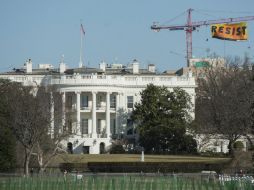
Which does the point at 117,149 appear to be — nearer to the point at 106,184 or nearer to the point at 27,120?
the point at 27,120

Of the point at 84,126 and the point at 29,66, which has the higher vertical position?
the point at 29,66

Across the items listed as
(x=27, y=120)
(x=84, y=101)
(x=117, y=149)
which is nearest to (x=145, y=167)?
(x=27, y=120)

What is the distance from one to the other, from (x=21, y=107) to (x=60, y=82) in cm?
3843

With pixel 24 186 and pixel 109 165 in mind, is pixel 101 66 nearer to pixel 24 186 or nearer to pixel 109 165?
pixel 109 165

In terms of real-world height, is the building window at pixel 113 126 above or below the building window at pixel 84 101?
below

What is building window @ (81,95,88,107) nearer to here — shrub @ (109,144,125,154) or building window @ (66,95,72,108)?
building window @ (66,95,72,108)

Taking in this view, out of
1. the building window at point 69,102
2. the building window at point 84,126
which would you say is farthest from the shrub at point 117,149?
the building window at point 69,102

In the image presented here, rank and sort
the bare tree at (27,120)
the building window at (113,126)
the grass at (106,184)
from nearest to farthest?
the grass at (106,184), the bare tree at (27,120), the building window at (113,126)

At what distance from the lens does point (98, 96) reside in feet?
393

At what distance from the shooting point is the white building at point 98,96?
11375 cm

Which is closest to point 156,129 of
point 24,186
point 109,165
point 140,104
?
point 140,104

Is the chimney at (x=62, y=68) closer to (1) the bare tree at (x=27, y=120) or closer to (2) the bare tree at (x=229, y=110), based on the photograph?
(2) the bare tree at (x=229, y=110)

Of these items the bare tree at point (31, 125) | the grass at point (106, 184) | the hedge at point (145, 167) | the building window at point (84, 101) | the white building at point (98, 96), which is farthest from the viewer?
the building window at point (84, 101)

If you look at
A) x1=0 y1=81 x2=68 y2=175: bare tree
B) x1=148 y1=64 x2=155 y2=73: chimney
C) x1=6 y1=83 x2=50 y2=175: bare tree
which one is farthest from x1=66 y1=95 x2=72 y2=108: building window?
x1=6 y1=83 x2=50 y2=175: bare tree
